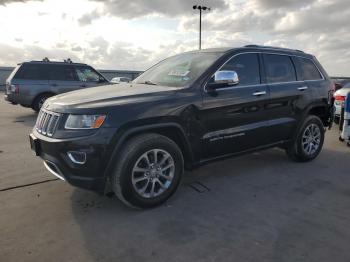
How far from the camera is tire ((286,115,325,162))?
5.49 metres

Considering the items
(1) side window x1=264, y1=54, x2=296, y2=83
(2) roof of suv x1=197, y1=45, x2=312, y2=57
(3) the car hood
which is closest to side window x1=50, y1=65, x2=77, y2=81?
(2) roof of suv x1=197, y1=45, x2=312, y2=57

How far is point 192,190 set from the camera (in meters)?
Result: 4.38

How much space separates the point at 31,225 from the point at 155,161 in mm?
1407

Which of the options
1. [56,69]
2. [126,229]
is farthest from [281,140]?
[56,69]

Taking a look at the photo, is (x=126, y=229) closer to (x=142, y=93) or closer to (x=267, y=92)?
(x=142, y=93)

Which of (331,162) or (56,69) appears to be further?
(56,69)

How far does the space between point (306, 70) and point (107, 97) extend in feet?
11.8

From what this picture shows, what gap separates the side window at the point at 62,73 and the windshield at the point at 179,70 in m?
7.26

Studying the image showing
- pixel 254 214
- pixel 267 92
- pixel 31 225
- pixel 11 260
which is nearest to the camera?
pixel 11 260

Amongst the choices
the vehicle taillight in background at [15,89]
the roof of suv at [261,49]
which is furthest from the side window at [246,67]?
the vehicle taillight in background at [15,89]

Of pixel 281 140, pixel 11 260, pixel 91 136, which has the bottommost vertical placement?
pixel 11 260

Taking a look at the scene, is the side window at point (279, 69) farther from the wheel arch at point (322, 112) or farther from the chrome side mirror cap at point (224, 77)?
the chrome side mirror cap at point (224, 77)

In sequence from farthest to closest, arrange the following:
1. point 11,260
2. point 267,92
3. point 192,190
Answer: point 267,92 < point 192,190 < point 11,260

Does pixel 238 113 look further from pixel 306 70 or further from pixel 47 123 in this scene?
pixel 47 123
